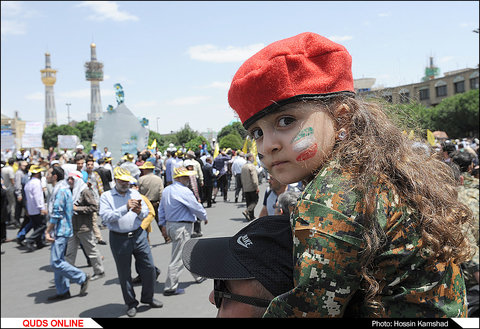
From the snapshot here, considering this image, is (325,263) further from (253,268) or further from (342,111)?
(342,111)

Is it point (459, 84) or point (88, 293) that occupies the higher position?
point (459, 84)

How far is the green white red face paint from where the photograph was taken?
121 centimetres

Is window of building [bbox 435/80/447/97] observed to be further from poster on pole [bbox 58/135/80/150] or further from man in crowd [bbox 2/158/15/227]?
man in crowd [bbox 2/158/15/227]

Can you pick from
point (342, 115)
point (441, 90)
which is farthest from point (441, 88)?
point (342, 115)

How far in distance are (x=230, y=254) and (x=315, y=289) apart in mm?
301

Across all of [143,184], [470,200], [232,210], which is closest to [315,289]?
[470,200]

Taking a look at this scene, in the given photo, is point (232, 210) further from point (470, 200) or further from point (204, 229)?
point (470, 200)

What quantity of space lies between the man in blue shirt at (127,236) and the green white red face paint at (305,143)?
16.7 feet

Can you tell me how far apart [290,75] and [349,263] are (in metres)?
0.55

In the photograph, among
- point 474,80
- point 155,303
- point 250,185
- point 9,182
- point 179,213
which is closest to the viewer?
point 155,303

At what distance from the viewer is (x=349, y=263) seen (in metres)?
0.99

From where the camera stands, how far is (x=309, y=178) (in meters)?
1.29

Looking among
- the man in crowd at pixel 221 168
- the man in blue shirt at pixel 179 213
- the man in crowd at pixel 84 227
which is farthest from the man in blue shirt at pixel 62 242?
the man in crowd at pixel 221 168

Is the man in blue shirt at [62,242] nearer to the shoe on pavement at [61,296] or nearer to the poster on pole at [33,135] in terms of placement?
the shoe on pavement at [61,296]
